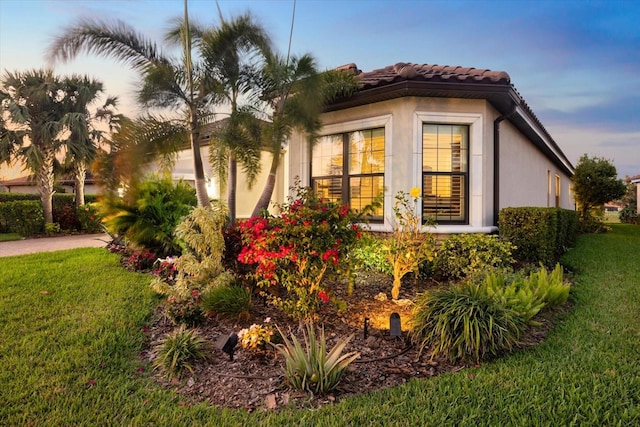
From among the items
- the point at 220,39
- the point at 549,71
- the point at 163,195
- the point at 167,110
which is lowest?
the point at 163,195

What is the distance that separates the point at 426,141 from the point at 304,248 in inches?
176

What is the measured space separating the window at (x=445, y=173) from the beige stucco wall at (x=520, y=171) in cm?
158

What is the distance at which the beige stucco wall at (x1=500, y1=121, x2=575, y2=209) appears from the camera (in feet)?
28.2

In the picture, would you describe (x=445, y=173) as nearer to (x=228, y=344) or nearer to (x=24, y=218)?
(x=228, y=344)

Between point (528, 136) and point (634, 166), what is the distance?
22.6 metres

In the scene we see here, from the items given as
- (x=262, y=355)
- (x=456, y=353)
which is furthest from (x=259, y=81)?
(x=456, y=353)

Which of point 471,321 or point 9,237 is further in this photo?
Result: point 9,237

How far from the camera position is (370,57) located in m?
11.6

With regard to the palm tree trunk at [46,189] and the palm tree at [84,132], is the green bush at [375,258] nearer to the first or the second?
the palm tree at [84,132]

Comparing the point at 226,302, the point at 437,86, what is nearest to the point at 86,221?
the point at 226,302

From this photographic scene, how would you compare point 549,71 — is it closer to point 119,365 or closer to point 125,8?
point 125,8

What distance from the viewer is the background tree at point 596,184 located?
17.0m

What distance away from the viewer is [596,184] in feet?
56.2

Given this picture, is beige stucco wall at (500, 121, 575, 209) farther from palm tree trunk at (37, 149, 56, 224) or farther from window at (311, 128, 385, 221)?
palm tree trunk at (37, 149, 56, 224)
